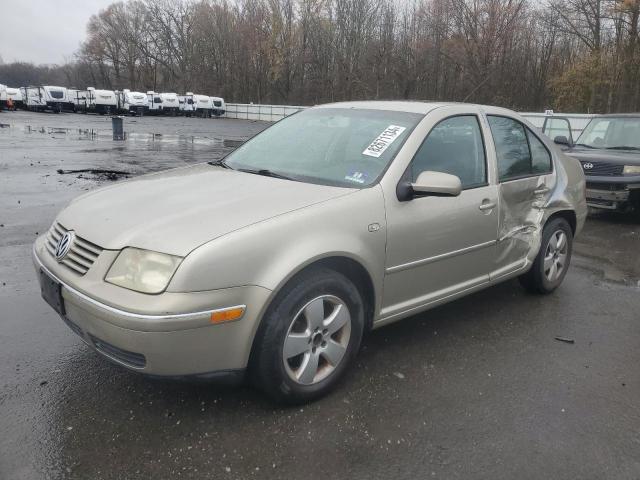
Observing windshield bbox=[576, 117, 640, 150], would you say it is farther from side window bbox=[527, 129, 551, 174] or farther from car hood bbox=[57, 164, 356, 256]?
car hood bbox=[57, 164, 356, 256]

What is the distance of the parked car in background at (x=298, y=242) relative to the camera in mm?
2518

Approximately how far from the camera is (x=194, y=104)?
5303cm

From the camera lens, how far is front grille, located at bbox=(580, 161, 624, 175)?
331 inches

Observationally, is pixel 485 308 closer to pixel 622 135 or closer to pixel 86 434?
pixel 86 434

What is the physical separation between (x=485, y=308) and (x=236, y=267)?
2835mm

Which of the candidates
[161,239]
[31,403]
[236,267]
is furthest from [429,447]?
[31,403]

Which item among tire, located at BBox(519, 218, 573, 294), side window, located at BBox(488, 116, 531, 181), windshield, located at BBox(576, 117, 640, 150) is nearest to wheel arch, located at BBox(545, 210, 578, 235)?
tire, located at BBox(519, 218, 573, 294)

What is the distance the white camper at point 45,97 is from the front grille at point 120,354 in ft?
168

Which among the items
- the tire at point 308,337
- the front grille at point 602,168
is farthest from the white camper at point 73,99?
the tire at point 308,337

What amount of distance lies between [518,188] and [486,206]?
1.90ft

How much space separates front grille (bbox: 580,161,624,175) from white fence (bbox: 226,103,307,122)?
35.7 metres

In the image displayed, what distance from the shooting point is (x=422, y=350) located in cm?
378

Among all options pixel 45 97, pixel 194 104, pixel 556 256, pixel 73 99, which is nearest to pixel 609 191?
pixel 556 256

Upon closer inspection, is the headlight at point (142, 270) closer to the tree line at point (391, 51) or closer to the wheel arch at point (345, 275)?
the wheel arch at point (345, 275)
